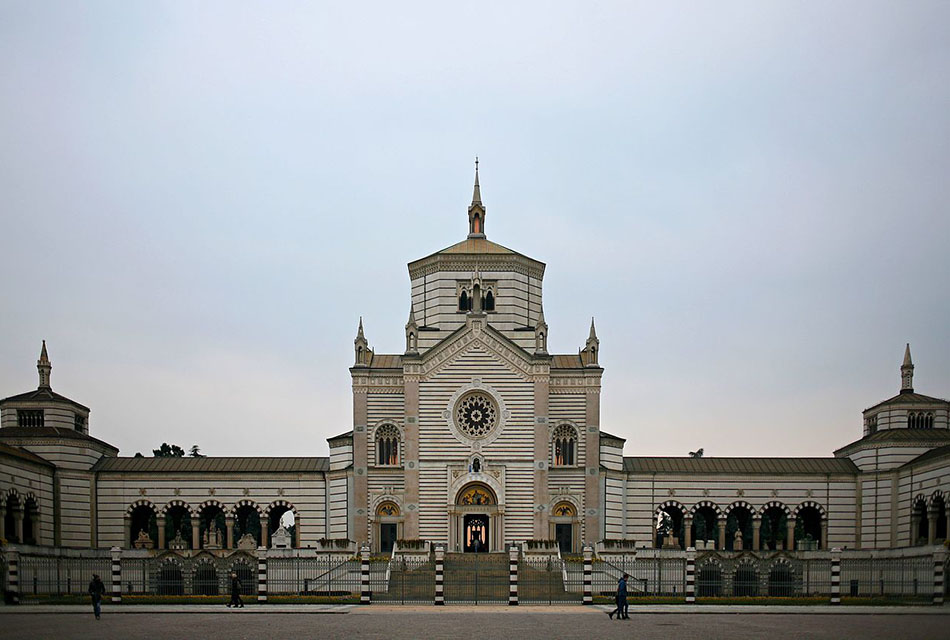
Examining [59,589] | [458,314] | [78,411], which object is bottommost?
[59,589]

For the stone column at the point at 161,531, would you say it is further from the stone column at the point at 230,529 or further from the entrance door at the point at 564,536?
the entrance door at the point at 564,536

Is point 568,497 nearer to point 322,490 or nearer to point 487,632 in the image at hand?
point 322,490

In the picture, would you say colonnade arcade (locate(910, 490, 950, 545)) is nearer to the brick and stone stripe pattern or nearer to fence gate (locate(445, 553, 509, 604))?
the brick and stone stripe pattern

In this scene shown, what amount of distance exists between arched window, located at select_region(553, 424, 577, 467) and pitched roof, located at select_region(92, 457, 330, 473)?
12.5 metres

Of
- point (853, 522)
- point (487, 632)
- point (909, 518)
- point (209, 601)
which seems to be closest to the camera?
point (487, 632)

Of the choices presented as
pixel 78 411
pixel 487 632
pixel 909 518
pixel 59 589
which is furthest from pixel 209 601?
pixel 909 518

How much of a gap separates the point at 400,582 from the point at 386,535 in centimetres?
1227

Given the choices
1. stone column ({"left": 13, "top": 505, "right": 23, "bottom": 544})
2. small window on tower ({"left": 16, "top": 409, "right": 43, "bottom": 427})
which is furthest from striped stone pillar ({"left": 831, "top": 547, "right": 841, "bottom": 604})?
small window on tower ({"left": 16, "top": 409, "right": 43, "bottom": 427})

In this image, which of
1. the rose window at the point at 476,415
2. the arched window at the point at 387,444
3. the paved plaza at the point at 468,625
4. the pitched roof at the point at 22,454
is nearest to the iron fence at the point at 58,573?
the pitched roof at the point at 22,454

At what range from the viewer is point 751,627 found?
121 ft

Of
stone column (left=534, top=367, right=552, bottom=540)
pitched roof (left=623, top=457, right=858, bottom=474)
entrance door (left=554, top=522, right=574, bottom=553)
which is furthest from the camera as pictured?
pitched roof (left=623, top=457, right=858, bottom=474)

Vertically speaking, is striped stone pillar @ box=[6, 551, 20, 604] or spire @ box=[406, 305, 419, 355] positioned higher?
spire @ box=[406, 305, 419, 355]

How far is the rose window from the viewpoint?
68.2 meters

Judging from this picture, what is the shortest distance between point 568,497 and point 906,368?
828 inches
